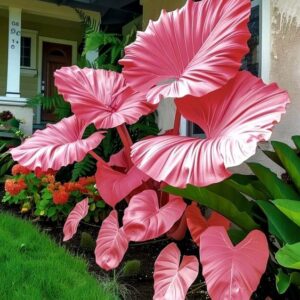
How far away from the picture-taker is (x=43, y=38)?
31.3 ft

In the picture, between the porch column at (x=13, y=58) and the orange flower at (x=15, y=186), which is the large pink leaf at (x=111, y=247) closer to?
the orange flower at (x=15, y=186)

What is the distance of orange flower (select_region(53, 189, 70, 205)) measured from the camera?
3.67 meters

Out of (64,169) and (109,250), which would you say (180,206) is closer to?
(109,250)

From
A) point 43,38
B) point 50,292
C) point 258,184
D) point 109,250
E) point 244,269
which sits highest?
point 43,38

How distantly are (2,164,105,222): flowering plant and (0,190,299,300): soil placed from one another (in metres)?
0.13

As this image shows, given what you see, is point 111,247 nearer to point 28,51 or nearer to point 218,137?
point 218,137

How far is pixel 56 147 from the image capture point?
284 centimetres

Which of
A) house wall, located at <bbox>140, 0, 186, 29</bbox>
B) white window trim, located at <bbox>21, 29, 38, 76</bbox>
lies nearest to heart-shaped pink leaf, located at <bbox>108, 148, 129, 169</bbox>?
house wall, located at <bbox>140, 0, 186, 29</bbox>

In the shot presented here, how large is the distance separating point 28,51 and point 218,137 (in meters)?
8.17

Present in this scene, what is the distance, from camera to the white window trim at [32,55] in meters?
9.25

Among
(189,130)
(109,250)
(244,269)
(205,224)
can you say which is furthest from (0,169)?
(244,269)

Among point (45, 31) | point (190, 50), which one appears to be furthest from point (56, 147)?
point (45, 31)

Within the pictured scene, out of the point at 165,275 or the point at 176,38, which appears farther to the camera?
the point at 176,38

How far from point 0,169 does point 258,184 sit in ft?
13.1
